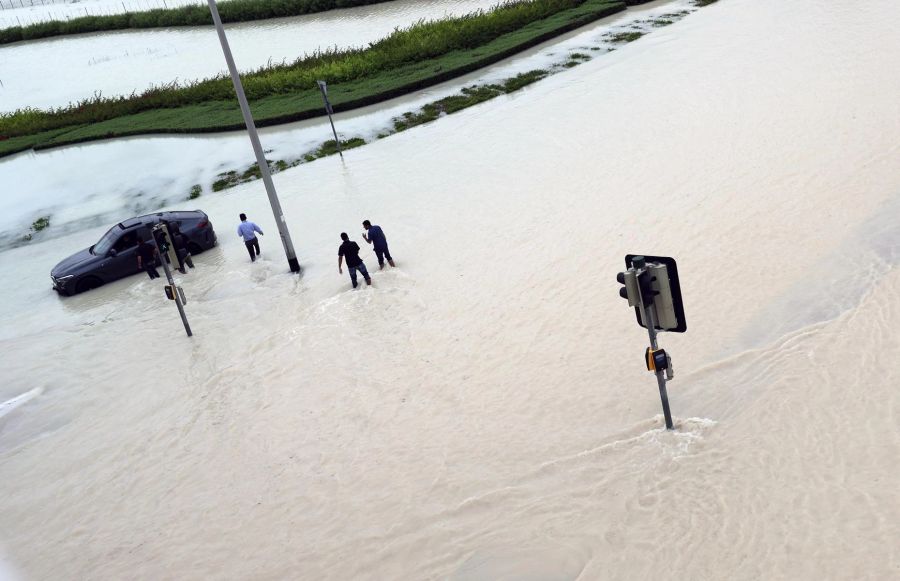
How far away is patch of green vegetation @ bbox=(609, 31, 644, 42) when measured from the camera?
36.4 meters

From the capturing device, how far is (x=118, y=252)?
2244 centimetres

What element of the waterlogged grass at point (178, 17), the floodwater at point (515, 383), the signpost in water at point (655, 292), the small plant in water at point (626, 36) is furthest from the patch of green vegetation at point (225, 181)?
the waterlogged grass at point (178, 17)

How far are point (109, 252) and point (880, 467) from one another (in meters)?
18.9

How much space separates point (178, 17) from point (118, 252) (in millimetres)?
58357

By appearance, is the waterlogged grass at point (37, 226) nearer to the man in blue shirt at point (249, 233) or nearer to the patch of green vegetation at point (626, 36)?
the man in blue shirt at point (249, 233)

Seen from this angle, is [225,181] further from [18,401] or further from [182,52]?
[182,52]

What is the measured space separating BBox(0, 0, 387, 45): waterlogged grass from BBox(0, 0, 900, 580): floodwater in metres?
44.9

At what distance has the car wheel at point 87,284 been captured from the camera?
866 inches

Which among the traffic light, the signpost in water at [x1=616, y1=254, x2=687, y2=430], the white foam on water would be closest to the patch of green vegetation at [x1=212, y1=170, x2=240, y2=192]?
the traffic light

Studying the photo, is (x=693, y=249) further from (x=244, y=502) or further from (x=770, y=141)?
(x=244, y=502)

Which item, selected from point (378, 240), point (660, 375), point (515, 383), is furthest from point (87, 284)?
point (660, 375)

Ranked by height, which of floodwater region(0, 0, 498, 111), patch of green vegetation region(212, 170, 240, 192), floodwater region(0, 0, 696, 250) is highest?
floodwater region(0, 0, 498, 111)

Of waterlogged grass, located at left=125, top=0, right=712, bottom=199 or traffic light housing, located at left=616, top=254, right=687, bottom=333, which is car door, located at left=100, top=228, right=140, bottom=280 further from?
traffic light housing, located at left=616, top=254, right=687, bottom=333

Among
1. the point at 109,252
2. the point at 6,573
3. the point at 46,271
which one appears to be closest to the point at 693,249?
the point at 6,573
